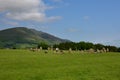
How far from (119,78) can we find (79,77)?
13.5 ft

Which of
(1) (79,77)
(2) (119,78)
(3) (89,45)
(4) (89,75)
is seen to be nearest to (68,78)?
(1) (79,77)

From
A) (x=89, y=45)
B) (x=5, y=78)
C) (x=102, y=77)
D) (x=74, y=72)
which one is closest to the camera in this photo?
(x=5, y=78)

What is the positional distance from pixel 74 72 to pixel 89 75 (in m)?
2.28

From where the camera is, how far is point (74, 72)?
32.0 metres

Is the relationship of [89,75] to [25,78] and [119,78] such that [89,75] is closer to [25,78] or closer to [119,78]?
[119,78]

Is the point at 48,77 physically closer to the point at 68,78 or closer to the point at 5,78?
the point at 68,78

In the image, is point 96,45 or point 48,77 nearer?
point 48,77

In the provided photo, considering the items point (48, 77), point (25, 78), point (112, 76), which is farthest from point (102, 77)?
point (25, 78)

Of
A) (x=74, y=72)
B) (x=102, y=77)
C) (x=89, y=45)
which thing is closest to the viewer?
(x=102, y=77)

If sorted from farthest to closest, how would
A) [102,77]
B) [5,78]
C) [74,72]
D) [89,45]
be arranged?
[89,45] < [74,72] < [102,77] < [5,78]

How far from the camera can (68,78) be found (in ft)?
91.5

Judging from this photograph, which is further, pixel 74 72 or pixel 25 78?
pixel 74 72

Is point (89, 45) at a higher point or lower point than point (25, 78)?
higher

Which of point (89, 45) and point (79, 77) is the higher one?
point (89, 45)
